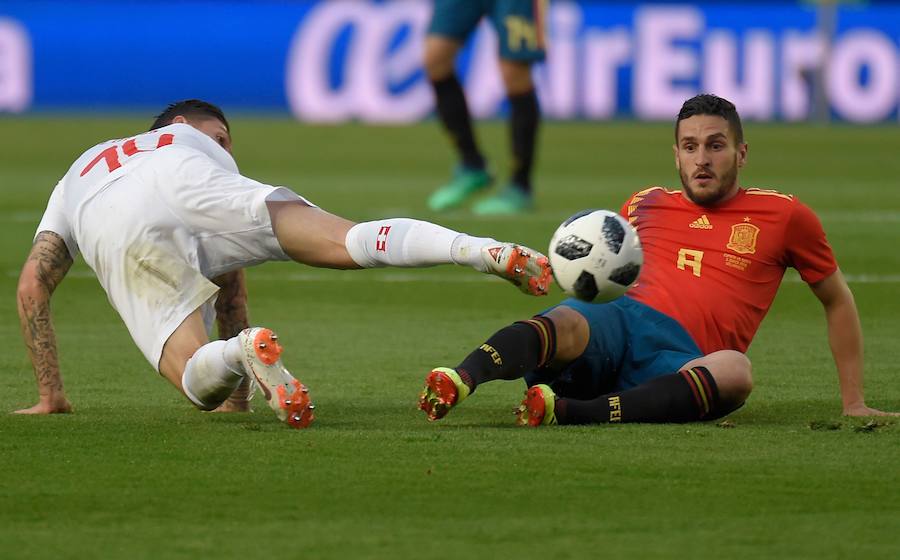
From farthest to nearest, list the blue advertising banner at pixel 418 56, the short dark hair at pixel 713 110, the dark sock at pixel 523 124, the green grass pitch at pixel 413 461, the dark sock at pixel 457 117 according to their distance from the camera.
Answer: the blue advertising banner at pixel 418 56
the dark sock at pixel 457 117
the dark sock at pixel 523 124
the short dark hair at pixel 713 110
the green grass pitch at pixel 413 461

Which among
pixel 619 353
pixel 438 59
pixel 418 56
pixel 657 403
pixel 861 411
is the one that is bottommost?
pixel 861 411

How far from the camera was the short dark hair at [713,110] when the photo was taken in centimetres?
534

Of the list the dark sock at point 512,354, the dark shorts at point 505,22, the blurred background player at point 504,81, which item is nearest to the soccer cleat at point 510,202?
the blurred background player at point 504,81

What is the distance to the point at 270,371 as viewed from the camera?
4648 mm

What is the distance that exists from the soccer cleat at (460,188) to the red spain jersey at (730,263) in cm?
699

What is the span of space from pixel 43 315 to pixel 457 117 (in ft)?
24.7

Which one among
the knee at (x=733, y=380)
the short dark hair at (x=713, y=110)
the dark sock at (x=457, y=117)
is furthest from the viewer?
the dark sock at (x=457, y=117)

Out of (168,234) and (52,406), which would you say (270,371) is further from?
(52,406)

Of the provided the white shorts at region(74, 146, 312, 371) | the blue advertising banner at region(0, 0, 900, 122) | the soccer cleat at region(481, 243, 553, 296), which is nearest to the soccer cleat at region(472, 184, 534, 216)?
the white shorts at region(74, 146, 312, 371)

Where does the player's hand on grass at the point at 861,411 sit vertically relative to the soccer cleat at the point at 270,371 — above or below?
below

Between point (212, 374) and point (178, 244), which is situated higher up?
point (178, 244)

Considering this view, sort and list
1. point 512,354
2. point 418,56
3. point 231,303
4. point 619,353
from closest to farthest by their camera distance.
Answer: point 512,354 → point 619,353 → point 231,303 → point 418,56

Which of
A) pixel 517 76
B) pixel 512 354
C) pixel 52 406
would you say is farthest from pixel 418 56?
pixel 512 354

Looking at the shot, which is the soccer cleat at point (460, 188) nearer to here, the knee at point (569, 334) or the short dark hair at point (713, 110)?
the short dark hair at point (713, 110)
